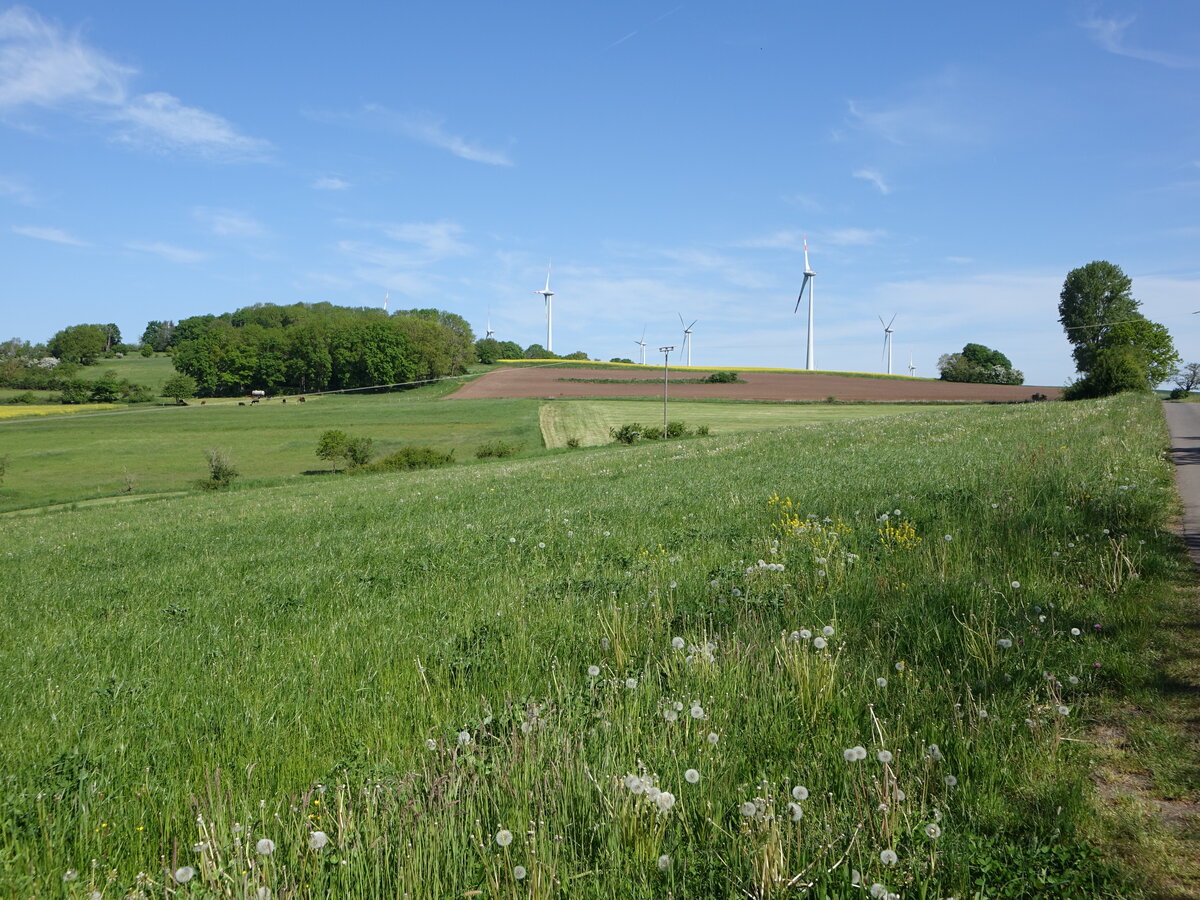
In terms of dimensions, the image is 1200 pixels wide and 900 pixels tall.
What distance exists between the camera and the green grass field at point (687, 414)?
69.0 m

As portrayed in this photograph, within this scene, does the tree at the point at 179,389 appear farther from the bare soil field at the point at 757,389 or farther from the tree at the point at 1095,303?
the tree at the point at 1095,303

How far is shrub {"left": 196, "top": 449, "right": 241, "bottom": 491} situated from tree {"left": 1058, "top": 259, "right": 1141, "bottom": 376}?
353 ft

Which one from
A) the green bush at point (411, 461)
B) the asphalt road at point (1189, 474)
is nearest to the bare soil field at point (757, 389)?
the green bush at point (411, 461)

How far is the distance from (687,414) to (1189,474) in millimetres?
67671

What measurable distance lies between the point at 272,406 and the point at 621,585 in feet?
355

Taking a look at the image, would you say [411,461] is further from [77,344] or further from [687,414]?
[77,344]

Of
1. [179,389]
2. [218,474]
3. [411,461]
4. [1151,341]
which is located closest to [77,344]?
[179,389]

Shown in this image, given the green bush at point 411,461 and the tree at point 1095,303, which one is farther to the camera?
the tree at point 1095,303

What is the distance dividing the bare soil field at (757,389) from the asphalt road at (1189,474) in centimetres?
7063

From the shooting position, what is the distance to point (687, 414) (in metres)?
→ 81.8

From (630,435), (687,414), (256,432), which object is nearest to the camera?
(630,435)

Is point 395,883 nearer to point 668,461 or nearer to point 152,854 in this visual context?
point 152,854

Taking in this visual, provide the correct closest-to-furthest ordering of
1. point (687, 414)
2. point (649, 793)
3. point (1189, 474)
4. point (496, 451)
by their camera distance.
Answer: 1. point (649, 793)
2. point (1189, 474)
3. point (496, 451)
4. point (687, 414)

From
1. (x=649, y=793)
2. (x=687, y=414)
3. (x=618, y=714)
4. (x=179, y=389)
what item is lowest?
(x=618, y=714)
